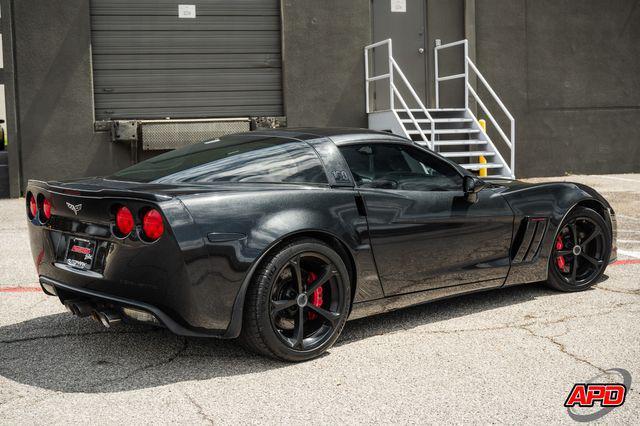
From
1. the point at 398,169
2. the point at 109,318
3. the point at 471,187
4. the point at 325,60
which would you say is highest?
the point at 325,60

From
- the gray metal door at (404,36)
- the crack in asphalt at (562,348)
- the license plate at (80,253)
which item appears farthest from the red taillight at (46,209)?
the gray metal door at (404,36)

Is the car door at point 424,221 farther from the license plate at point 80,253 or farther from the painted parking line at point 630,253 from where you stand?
the painted parking line at point 630,253

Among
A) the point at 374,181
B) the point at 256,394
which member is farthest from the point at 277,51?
the point at 256,394

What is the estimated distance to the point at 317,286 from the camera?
4379 millimetres

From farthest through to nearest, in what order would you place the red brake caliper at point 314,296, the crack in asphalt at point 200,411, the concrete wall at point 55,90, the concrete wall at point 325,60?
the concrete wall at point 325,60, the concrete wall at point 55,90, the red brake caliper at point 314,296, the crack in asphalt at point 200,411

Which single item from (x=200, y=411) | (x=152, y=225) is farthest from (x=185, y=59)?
(x=200, y=411)

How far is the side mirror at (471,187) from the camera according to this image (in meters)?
5.20

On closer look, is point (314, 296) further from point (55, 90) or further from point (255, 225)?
point (55, 90)

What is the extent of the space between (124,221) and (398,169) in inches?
74.9

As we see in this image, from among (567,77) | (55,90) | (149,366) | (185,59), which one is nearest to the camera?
(149,366)

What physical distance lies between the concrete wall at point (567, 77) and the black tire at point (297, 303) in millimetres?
12383

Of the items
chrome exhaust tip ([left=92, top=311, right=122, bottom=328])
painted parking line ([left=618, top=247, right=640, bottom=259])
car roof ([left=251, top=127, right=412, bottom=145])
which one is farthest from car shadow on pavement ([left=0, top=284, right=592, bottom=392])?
painted parking line ([left=618, top=247, right=640, bottom=259])

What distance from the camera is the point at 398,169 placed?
515cm

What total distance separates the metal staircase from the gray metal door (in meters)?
0.15
